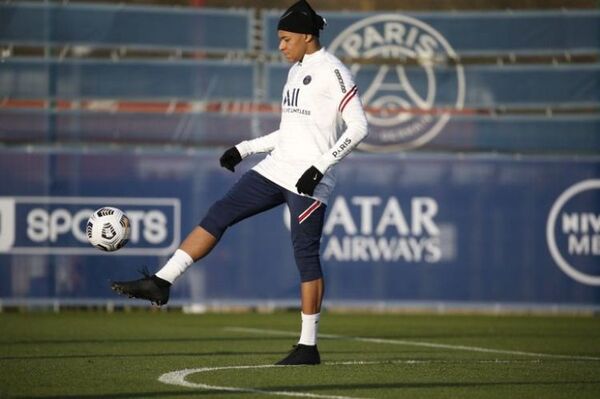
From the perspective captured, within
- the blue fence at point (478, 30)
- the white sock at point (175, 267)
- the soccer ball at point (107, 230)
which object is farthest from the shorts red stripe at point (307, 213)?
the blue fence at point (478, 30)

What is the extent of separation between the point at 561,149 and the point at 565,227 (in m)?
1.05

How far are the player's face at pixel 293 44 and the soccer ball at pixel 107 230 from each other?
160cm

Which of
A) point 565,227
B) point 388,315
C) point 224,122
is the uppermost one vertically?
point 224,122

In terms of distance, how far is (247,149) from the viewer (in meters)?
8.89

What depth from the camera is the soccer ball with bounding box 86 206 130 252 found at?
8953 millimetres

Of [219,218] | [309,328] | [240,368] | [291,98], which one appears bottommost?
[240,368]

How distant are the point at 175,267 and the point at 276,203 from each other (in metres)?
0.76

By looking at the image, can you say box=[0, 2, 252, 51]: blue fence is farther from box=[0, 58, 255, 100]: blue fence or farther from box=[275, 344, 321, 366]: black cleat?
box=[275, 344, 321, 366]: black cleat

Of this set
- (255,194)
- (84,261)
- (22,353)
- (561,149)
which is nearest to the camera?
(255,194)

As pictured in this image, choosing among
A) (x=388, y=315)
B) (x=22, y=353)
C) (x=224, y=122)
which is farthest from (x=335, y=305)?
(x=22, y=353)

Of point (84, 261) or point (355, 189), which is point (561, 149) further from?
point (84, 261)

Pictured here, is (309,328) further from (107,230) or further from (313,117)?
(107,230)

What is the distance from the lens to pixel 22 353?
916 centimetres

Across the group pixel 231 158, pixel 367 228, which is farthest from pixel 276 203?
pixel 367 228
